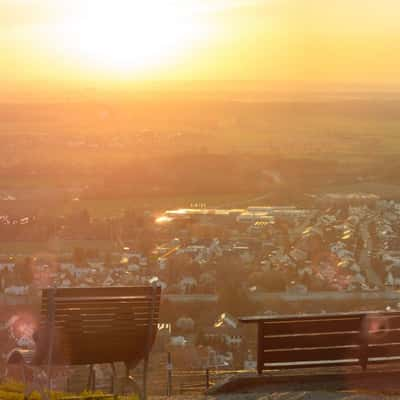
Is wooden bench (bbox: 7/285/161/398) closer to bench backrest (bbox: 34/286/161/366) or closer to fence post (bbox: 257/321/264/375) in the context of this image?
bench backrest (bbox: 34/286/161/366)

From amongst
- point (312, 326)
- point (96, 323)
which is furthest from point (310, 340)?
point (96, 323)

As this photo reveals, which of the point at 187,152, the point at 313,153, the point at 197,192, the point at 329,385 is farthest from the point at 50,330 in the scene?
the point at 313,153

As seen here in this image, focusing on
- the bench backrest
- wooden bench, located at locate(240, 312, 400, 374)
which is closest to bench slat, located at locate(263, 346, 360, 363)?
wooden bench, located at locate(240, 312, 400, 374)

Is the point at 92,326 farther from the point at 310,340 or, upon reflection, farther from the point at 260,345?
the point at 310,340

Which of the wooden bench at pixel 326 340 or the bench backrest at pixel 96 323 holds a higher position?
the bench backrest at pixel 96 323

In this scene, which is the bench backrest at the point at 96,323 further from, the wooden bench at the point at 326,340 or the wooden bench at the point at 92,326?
the wooden bench at the point at 326,340

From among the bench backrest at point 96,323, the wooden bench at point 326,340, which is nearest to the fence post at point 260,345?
the wooden bench at point 326,340
